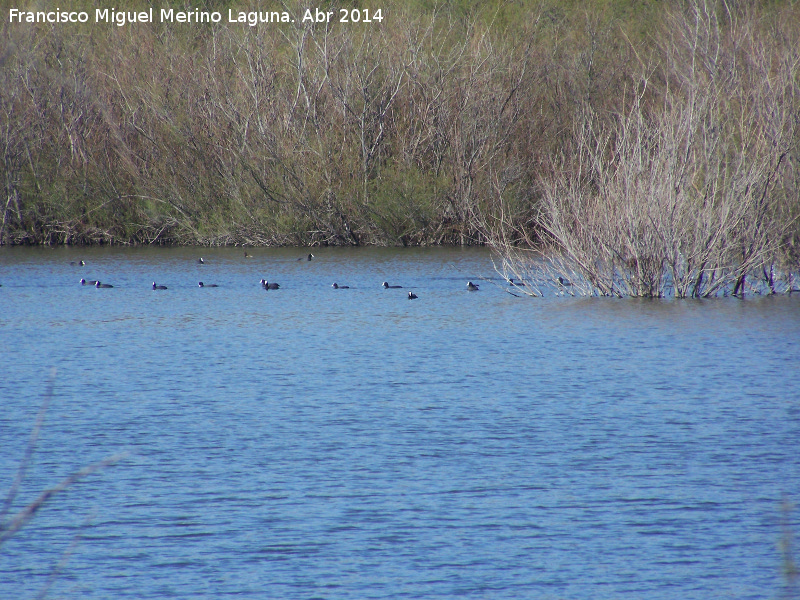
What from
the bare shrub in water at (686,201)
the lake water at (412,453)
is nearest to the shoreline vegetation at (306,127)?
the bare shrub in water at (686,201)

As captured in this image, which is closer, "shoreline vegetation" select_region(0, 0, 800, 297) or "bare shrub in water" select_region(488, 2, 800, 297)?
"bare shrub in water" select_region(488, 2, 800, 297)

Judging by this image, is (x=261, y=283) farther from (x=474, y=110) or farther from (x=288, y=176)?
(x=474, y=110)

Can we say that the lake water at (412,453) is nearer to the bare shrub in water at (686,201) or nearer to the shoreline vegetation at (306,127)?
the bare shrub in water at (686,201)

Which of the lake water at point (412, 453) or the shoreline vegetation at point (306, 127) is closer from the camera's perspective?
the lake water at point (412, 453)

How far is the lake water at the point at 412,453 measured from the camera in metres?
7.14

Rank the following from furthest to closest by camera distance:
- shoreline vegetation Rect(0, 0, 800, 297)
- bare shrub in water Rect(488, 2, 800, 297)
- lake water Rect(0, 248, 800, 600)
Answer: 1. shoreline vegetation Rect(0, 0, 800, 297)
2. bare shrub in water Rect(488, 2, 800, 297)
3. lake water Rect(0, 248, 800, 600)

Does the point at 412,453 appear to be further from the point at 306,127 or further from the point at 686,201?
the point at 306,127

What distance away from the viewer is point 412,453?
10.2 meters

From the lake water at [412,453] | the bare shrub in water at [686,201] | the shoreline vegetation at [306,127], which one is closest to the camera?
the lake water at [412,453]

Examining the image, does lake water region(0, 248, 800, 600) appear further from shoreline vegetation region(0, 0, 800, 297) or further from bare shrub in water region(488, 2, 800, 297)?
shoreline vegetation region(0, 0, 800, 297)

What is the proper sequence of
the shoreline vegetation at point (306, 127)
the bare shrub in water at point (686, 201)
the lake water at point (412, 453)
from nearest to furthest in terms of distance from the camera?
the lake water at point (412, 453), the bare shrub in water at point (686, 201), the shoreline vegetation at point (306, 127)

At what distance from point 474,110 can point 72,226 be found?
15.1m

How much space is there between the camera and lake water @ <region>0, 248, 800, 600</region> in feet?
23.4

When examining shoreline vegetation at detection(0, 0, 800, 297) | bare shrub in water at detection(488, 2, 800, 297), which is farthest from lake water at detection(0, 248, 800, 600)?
shoreline vegetation at detection(0, 0, 800, 297)
